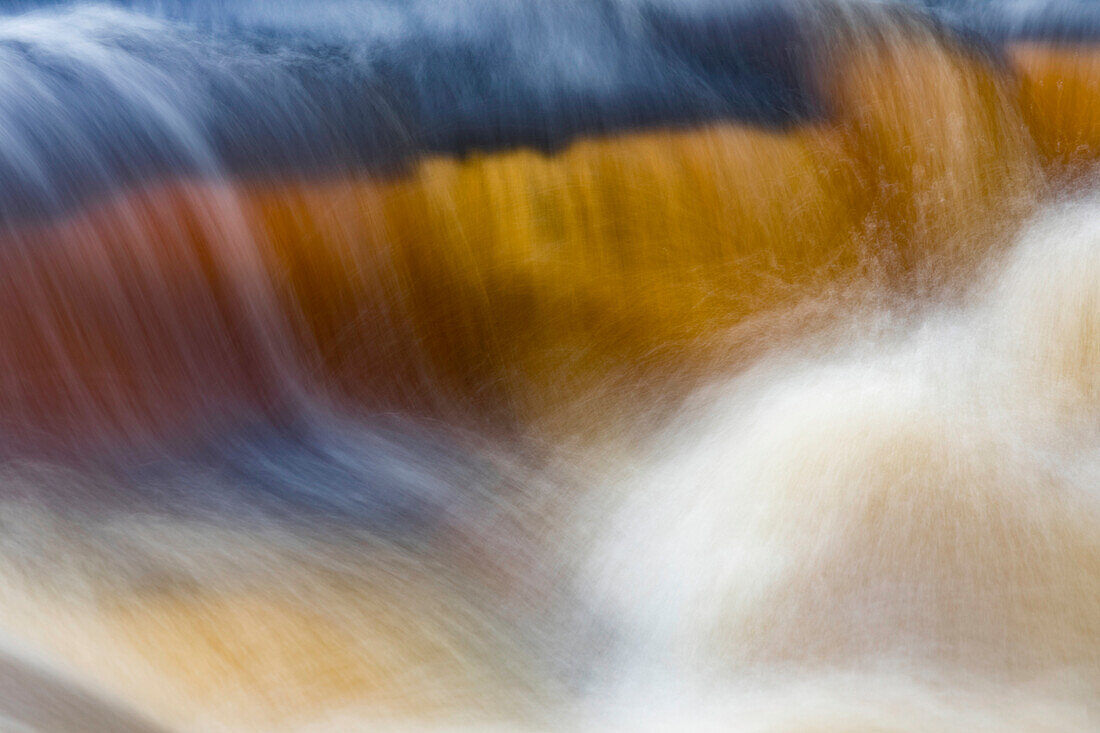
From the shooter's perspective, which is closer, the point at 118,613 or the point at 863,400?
the point at 118,613

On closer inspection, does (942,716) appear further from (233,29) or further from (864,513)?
(233,29)

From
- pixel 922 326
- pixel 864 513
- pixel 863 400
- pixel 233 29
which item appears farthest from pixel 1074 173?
pixel 233 29

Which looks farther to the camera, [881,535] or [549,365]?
[549,365]

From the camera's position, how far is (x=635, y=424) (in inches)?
69.4

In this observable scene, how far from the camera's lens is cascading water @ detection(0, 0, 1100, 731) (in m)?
1.33

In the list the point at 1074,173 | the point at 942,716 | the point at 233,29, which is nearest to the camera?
the point at 942,716

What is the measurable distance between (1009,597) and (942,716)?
245 millimetres

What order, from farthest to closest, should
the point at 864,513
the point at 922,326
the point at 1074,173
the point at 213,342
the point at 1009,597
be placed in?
the point at 1074,173
the point at 922,326
the point at 213,342
the point at 864,513
the point at 1009,597

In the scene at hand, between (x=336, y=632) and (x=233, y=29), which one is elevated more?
(x=233, y=29)

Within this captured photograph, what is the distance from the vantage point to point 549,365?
1.82 meters

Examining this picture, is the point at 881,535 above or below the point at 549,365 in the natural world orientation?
below

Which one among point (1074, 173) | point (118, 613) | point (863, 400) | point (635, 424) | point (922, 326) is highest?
point (1074, 173)

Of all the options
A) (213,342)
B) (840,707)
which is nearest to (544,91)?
(213,342)

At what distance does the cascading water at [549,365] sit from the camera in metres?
1.33
